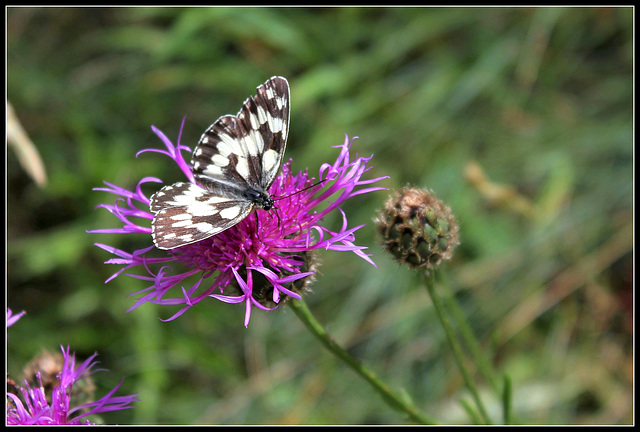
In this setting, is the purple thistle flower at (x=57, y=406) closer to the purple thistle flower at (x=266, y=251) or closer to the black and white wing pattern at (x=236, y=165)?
the purple thistle flower at (x=266, y=251)

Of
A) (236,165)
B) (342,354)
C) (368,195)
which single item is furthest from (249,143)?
(368,195)

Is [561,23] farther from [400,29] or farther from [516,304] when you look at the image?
[516,304]

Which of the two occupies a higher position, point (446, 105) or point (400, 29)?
point (400, 29)

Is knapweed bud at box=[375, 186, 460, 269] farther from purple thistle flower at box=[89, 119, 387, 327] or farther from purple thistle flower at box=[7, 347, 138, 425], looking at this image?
purple thistle flower at box=[7, 347, 138, 425]

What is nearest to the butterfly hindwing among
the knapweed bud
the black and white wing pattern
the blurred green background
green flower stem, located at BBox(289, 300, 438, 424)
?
the black and white wing pattern

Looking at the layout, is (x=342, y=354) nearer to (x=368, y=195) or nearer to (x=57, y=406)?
(x=57, y=406)

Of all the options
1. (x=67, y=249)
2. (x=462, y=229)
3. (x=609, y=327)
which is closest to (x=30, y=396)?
(x=67, y=249)

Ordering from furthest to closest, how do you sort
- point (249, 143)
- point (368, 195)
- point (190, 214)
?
point (368, 195), point (249, 143), point (190, 214)
